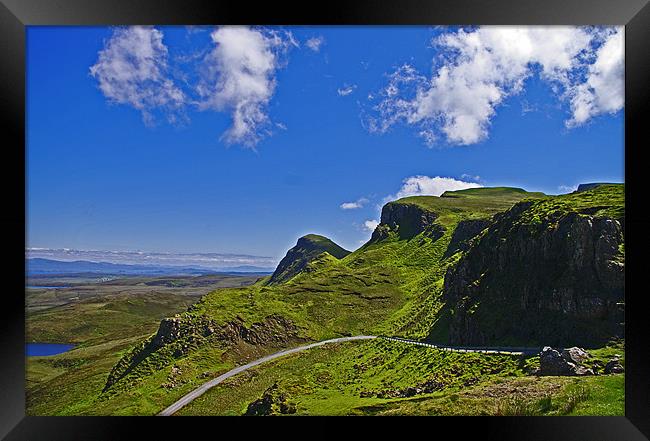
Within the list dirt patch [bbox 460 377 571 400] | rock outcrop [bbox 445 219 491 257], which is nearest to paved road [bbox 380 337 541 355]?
dirt patch [bbox 460 377 571 400]

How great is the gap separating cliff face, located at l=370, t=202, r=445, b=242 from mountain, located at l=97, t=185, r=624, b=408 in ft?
51.2

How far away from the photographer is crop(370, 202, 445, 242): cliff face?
7399cm

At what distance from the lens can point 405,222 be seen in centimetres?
8100

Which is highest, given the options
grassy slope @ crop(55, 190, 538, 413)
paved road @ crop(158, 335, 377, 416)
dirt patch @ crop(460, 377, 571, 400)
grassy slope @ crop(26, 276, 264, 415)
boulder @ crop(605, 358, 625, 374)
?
dirt patch @ crop(460, 377, 571, 400)

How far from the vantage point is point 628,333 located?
4148 millimetres

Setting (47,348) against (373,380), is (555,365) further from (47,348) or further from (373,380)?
(47,348)

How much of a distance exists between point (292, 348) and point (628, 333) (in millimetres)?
34883

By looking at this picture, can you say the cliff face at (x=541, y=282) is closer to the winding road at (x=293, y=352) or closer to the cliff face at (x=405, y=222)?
the winding road at (x=293, y=352)

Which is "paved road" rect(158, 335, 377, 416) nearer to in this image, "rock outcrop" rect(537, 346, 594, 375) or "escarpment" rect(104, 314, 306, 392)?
"escarpment" rect(104, 314, 306, 392)

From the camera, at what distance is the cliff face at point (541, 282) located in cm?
2305

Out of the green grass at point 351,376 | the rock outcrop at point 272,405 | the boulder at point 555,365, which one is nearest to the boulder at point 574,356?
the boulder at point 555,365

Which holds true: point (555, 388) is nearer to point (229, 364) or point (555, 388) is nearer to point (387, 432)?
point (387, 432)
